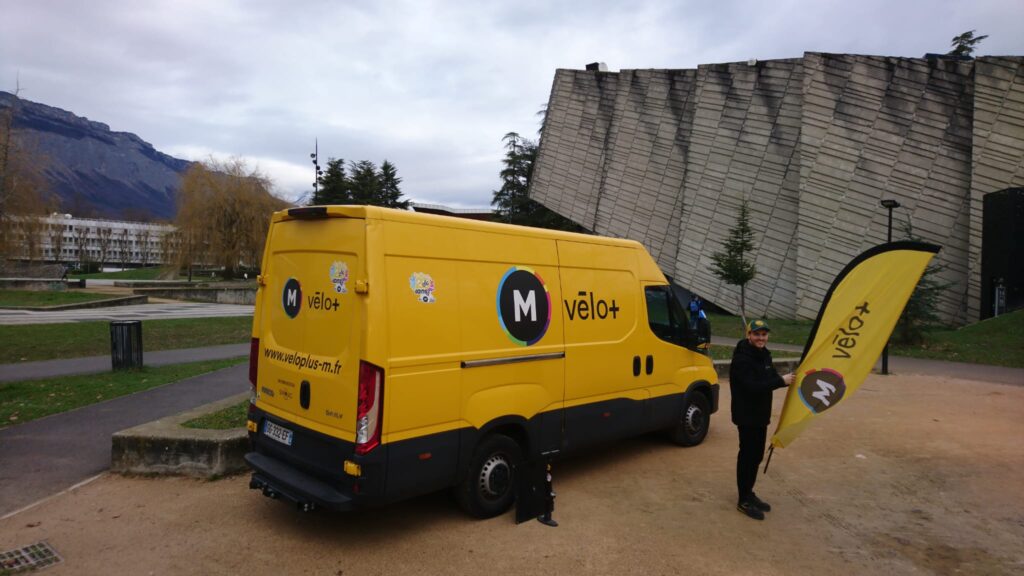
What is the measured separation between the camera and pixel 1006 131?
20.7 meters

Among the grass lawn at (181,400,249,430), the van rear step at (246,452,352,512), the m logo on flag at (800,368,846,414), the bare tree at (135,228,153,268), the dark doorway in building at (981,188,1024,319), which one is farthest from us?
the bare tree at (135,228,153,268)

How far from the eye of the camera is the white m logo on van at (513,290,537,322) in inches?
192

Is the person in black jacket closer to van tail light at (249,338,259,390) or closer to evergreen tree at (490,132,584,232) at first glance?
van tail light at (249,338,259,390)

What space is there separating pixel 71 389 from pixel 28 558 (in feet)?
20.7

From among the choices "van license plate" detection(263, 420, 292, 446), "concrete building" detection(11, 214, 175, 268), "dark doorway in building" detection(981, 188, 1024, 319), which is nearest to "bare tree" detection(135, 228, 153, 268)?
"concrete building" detection(11, 214, 175, 268)

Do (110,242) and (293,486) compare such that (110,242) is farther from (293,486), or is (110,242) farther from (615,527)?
(615,527)

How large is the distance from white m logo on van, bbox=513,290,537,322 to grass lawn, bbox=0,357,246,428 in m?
6.84

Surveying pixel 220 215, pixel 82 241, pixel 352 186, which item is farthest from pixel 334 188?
pixel 82 241

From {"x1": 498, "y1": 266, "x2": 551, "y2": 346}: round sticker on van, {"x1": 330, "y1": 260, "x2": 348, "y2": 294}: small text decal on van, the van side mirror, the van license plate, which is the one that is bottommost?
the van license plate

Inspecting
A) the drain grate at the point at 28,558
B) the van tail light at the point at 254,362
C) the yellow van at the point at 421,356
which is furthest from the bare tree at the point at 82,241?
the yellow van at the point at 421,356

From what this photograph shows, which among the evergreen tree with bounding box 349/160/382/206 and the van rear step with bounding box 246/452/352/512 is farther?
the evergreen tree with bounding box 349/160/382/206

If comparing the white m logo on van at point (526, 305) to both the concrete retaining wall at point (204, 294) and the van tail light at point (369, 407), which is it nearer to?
the van tail light at point (369, 407)

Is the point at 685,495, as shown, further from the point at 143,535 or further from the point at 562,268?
the point at 143,535

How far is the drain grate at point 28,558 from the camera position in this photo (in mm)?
3795
